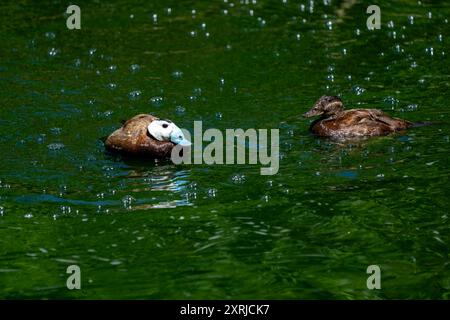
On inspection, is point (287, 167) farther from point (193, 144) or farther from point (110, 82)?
point (110, 82)

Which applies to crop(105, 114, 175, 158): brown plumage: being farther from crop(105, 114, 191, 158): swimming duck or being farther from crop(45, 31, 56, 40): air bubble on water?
crop(45, 31, 56, 40): air bubble on water

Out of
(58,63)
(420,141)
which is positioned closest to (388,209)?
(420,141)

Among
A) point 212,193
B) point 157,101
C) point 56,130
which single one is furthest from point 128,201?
point 157,101

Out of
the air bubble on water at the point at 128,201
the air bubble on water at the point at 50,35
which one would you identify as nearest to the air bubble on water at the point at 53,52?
the air bubble on water at the point at 50,35

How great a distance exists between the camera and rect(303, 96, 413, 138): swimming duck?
13266 millimetres

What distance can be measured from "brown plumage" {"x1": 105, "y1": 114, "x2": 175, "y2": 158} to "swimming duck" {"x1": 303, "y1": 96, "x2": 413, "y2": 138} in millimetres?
2265

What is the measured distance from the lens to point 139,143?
12680 mm

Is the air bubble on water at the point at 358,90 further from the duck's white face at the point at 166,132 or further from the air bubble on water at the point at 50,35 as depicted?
the air bubble on water at the point at 50,35

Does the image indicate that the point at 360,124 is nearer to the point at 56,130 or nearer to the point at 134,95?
the point at 134,95

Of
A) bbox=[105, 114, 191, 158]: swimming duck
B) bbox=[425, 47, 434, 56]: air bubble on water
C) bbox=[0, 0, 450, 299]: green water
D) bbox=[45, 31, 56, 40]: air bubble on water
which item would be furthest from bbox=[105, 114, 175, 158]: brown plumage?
bbox=[425, 47, 434, 56]: air bubble on water

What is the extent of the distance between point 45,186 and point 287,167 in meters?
2.98

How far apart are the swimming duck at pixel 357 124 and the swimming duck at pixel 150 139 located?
209cm

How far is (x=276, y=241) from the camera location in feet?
31.8

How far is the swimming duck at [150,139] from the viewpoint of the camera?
12.6m
